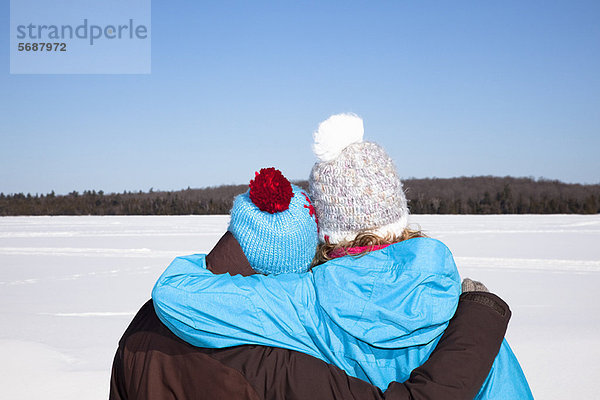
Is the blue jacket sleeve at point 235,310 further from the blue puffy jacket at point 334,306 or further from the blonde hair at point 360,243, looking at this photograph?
the blonde hair at point 360,243

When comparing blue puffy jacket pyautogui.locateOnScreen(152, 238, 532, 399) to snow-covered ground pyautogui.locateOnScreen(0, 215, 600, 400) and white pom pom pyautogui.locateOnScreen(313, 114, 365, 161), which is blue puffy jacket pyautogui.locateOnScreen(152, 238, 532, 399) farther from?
snow-covered ground pyautogui.locateOnScreen(0, 215, 600, 400)

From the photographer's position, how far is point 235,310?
1160 millimetres

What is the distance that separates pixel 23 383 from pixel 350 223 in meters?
3.07

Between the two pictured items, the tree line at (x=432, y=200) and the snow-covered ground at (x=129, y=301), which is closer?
the snow-covered ground at (x=129, y=301)

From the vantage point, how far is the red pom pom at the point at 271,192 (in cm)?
128

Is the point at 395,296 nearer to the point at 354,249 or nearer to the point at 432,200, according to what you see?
the point at 354,249

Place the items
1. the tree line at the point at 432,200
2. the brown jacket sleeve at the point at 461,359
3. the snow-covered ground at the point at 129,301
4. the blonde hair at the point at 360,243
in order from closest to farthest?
1. the brown jacket sleeve at the point at 461,359
2. the blonde hair at the point at 360,243
3. the snow-covered ground at the point at 129,301
4. the tree line at the point at 432,200

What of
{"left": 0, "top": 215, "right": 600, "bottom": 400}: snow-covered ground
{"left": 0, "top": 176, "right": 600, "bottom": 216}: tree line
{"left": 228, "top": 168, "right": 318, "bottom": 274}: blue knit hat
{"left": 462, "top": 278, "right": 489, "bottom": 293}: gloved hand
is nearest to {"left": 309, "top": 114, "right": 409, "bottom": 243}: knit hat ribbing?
{"left": 228, "top": 168, "right": 318, "bottom": 274}: blue knit hat

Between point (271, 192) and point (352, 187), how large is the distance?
24 centimetres

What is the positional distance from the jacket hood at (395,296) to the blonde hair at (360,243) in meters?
0.12

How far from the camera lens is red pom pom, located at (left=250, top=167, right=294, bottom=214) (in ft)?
4.21

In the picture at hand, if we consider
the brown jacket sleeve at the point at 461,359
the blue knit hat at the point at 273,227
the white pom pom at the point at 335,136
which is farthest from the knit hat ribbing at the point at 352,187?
the brown jacket sleeve at the point at 461,359

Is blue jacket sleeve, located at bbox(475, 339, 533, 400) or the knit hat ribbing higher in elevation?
the knit hat ribbing

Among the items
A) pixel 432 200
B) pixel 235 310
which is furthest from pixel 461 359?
pixel 432 200
